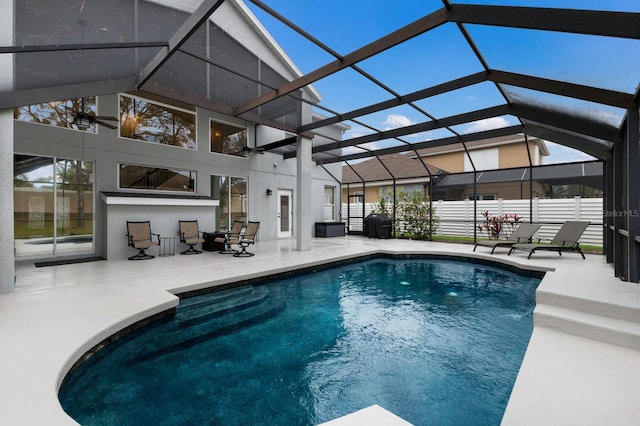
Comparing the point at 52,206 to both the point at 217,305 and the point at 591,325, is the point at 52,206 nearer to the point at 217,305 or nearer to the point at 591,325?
the point at 217,305

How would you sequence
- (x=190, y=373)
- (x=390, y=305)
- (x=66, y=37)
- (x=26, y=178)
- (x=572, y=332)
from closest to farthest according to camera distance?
(x=190, y=373) → (x=572, y=332) → (x=390, y=305) → (x=66, y=37) → (x=26, y=178)

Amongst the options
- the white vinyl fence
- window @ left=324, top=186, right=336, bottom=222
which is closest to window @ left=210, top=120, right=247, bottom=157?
window @ left=324, top=186, right=336, bottom=222

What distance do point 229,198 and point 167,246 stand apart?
8.96 ft

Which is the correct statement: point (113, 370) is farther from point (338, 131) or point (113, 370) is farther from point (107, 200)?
point (338, 131)

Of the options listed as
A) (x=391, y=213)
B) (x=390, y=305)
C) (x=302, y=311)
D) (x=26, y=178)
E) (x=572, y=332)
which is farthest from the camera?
(x=391, y=213)

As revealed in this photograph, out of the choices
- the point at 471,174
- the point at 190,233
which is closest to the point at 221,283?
the point at 190,233

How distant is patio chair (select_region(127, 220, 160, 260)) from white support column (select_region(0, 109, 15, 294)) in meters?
2.86

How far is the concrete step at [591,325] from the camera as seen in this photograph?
2.95m

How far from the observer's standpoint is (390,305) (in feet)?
16.0

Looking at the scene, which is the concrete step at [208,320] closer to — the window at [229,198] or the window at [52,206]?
the window at [52,206]

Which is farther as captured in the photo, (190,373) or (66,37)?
(66,37)

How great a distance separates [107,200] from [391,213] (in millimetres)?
10127

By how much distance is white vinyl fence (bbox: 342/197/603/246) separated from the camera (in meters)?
9.63

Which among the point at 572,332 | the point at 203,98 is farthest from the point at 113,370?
the point at 203,98
